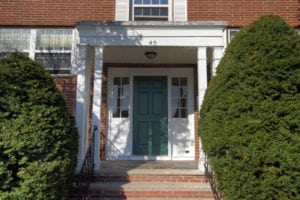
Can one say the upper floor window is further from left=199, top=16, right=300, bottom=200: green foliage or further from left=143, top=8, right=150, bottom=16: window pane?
left=199, top=16, right=300, bottom=200: green foliage

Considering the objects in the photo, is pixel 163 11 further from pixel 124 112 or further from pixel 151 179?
pixel 151 179

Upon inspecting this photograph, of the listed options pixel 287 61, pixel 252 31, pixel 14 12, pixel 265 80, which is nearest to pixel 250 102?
pixel 265 80

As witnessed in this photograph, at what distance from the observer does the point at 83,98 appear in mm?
6352

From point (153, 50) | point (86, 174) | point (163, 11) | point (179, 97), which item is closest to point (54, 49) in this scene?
point (153, 50)

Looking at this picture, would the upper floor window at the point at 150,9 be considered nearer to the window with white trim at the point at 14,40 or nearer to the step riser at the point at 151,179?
the window with white trim at the point at 14,40

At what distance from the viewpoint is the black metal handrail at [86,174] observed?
5.15m

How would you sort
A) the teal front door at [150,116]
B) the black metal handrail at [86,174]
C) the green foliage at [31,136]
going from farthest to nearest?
the teal front door at [150,116]
the black metal handrail at [86,174]
the green foliage at [31,136]

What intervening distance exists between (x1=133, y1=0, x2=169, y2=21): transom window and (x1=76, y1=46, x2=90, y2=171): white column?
204cm

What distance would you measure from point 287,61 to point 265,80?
370 mm

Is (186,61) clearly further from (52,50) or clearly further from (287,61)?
(287,61)

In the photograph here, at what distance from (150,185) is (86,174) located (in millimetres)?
1093

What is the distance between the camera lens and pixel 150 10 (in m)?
7.98

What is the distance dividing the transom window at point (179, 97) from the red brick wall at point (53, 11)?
88.7 inches

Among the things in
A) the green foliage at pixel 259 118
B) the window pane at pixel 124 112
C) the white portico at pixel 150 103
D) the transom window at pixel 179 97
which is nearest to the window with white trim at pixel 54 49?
the white portico at pixel 150 103
